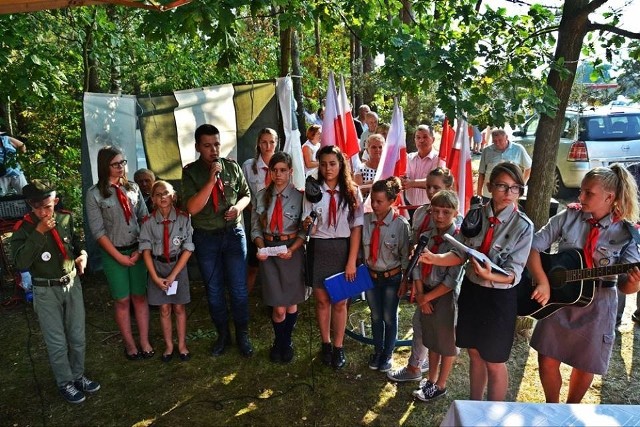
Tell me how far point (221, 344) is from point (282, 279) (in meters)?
0.91

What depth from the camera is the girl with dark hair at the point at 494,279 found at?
269 cm

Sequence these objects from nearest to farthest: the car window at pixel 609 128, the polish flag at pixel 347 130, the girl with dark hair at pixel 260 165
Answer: the girl with dark hair at pixel 260 165
the polish flag at pixel 347 130
the car window at pixel 609 128

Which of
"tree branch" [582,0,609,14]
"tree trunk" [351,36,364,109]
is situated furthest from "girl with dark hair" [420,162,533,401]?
"tree trunk" [351,36,364,109]

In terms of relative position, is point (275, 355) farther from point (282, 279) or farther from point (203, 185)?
point (203, 185)

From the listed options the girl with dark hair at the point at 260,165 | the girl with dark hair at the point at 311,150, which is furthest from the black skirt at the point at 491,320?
the girl with dark hair at the point at 311,150

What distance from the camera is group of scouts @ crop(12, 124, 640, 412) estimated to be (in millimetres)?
2742

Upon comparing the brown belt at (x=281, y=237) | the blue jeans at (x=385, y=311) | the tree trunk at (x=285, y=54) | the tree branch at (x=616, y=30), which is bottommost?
the blue jeans at (x=385, y=311)

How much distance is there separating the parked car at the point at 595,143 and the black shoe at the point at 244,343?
22.7 feet

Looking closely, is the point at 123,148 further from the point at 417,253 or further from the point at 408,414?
the point at 408,414

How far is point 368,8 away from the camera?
14.3 feet

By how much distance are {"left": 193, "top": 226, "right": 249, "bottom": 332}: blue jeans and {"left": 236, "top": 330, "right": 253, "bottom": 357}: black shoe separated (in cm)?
5

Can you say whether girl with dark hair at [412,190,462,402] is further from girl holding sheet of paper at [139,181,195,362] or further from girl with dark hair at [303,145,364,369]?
girl holding sheet of paper at [139,181,195,362]

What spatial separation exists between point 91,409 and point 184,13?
2873mm

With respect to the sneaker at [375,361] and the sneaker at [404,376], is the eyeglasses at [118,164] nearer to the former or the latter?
the sneaker at [375,361]
